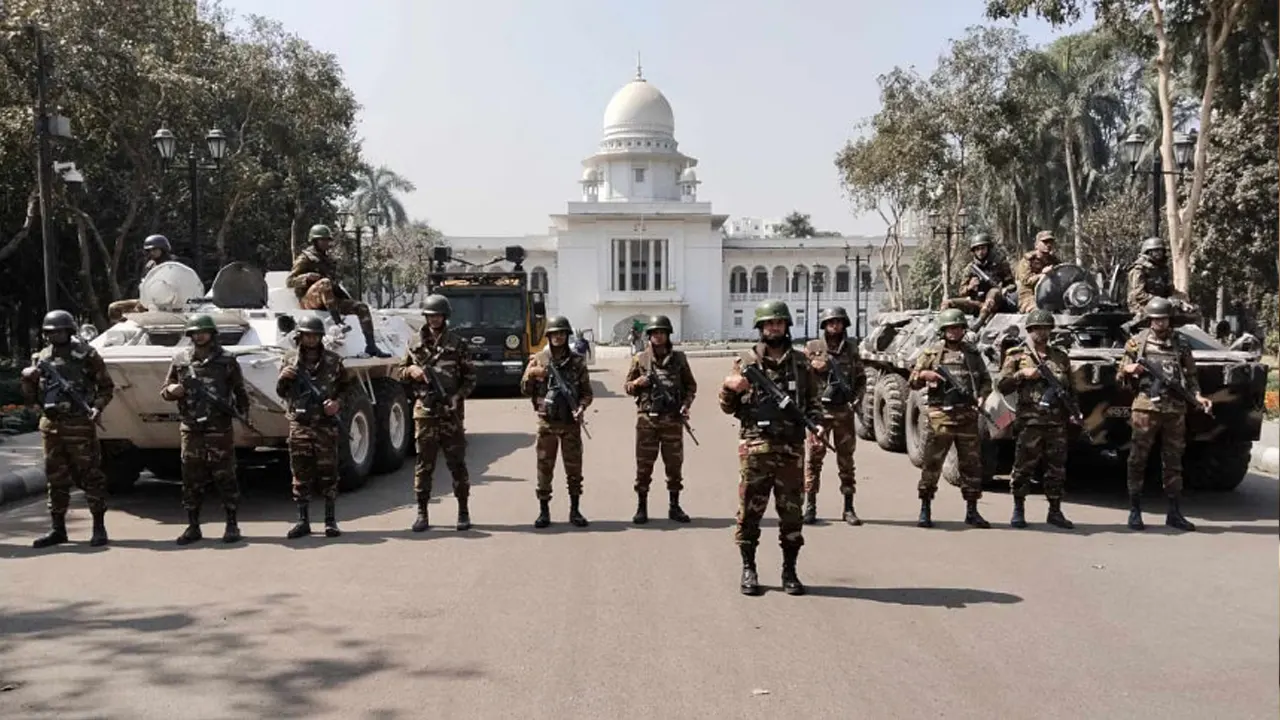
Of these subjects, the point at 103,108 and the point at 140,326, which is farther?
the point at 103,108

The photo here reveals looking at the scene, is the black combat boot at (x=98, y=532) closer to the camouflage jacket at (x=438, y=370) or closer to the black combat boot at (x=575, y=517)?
the camouflage jacket at (x=438, y=370)

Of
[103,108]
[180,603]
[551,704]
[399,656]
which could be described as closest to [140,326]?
[180,603]

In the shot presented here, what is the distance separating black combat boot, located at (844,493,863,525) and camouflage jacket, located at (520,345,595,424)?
7.37 feet

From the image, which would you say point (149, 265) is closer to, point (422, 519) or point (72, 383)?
point (72, 383)

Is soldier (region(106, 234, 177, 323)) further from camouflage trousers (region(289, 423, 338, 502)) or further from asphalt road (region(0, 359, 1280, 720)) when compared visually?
camouflage trousers (region(289, 423, 338, 502))

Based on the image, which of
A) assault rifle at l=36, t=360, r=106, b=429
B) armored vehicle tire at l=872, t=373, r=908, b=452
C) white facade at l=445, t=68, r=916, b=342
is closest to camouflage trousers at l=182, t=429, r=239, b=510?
assault rifle at l=36, t=360, r=106, b=429

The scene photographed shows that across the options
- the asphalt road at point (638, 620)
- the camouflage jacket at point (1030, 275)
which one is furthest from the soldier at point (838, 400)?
the camouflage jacket at point (1030, 275)

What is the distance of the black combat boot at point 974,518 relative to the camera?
8.05 meters

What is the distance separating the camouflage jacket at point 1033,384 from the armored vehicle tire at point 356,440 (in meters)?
5.81

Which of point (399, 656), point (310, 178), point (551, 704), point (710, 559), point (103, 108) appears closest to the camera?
point (551, 704)

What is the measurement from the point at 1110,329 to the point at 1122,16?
11.1 meters

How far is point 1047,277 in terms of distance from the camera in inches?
409

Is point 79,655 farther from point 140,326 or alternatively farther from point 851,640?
point 140,326

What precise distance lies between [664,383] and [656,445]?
1.70 ft
